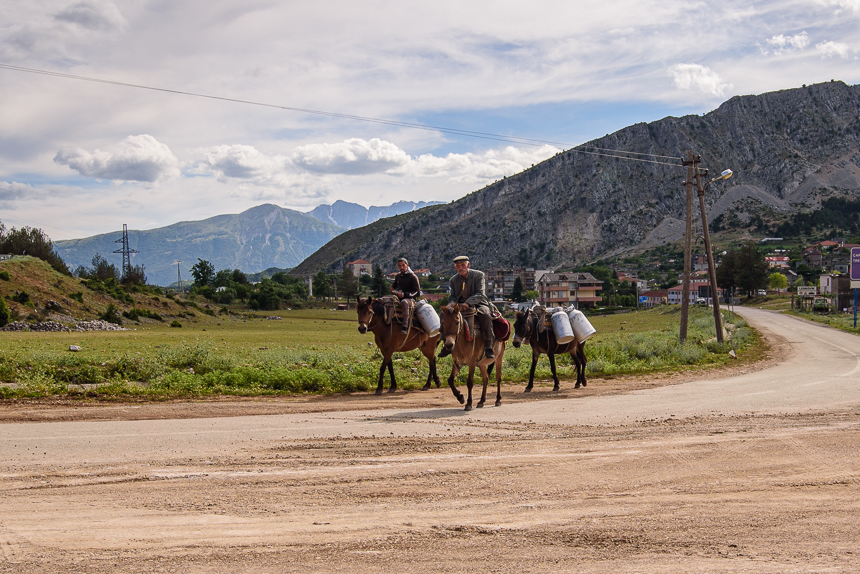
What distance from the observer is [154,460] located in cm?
773

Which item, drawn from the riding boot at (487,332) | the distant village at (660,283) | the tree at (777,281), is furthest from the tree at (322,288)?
the riding boot at (487,332)

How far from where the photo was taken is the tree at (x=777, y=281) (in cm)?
13300

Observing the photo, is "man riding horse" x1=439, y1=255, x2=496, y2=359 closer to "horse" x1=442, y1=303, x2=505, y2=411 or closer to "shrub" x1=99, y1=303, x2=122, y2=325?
"horse" x1=442, y1=303, x2=505, y2=411

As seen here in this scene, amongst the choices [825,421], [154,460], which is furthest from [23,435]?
[825,421]

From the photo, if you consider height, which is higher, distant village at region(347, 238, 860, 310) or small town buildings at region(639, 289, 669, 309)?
distant village at region(347, 238, 860, 310)

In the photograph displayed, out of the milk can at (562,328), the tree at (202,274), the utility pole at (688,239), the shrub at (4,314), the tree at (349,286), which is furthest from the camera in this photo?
the tree at (349,286)

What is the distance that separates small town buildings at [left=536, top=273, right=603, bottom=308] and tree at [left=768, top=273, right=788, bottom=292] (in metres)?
36.9

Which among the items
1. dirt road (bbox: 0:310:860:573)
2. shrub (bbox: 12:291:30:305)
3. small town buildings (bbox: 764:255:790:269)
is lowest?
dirt road (bbox: 0:310:860:573)

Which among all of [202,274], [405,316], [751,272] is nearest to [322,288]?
[202,274]

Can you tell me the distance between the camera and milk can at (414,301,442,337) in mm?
15555

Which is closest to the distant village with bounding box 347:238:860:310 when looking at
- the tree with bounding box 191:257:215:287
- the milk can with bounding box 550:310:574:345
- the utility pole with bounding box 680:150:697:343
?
the tree with bounding box 191:257:215:287

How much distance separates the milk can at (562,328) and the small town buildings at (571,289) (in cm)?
11676

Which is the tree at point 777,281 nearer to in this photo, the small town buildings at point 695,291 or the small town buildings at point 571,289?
the small town buildings at point 695,291

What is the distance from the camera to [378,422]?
10.7 meters
